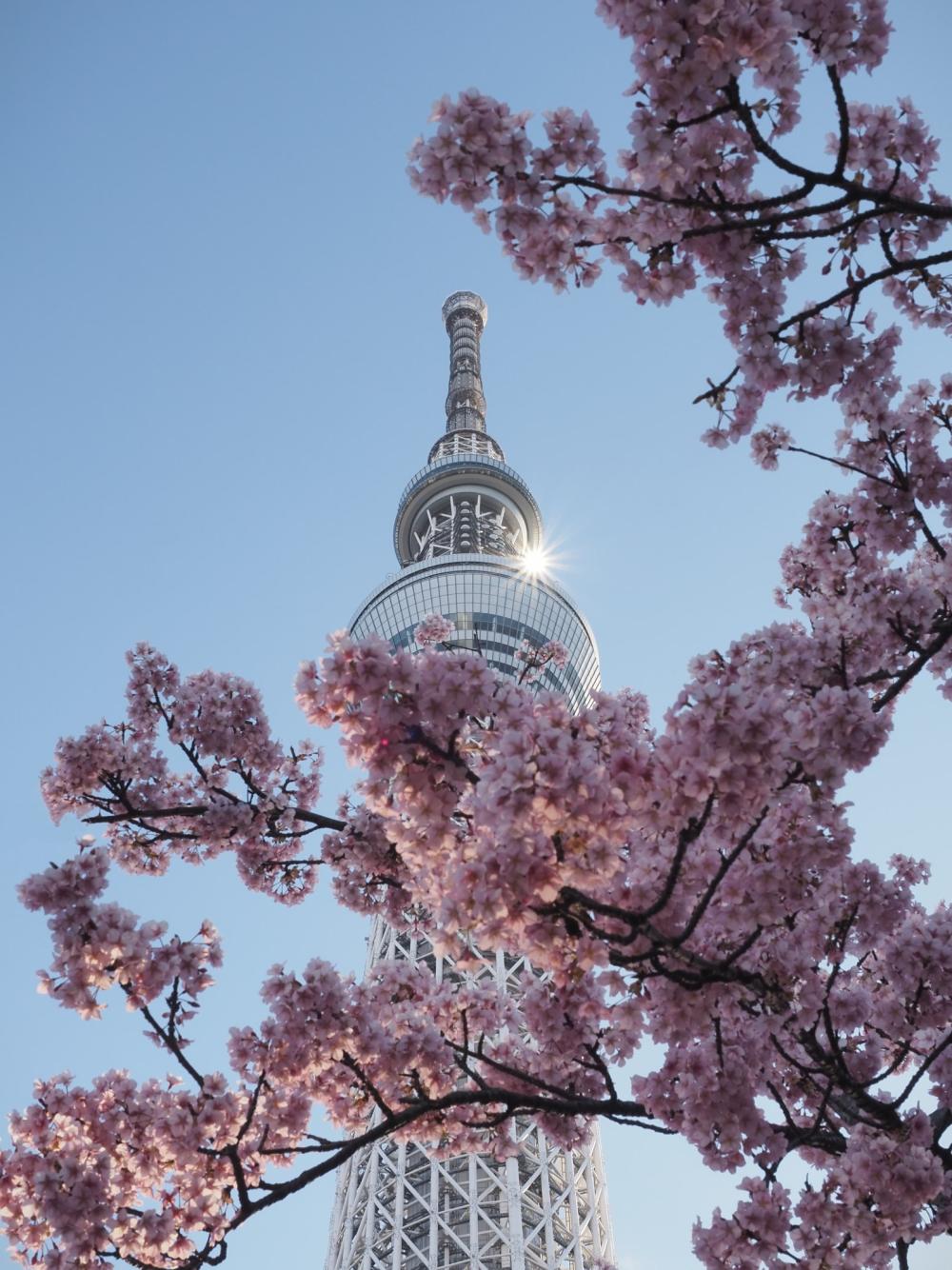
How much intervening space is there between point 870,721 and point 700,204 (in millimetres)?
2909

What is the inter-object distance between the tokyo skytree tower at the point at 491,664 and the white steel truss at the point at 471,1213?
63 mm

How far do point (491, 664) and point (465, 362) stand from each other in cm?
4833

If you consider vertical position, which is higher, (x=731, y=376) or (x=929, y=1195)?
(x=731, y=376)

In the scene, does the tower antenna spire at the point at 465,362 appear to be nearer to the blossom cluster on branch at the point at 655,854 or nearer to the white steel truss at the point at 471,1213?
the white steel truss at the point at 471,1213

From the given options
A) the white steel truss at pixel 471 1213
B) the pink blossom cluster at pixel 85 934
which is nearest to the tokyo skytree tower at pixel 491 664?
the white steel truss at pixel 471 1213

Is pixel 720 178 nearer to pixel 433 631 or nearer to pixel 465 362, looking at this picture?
pixel 433 631

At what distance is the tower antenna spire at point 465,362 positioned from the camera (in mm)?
76438

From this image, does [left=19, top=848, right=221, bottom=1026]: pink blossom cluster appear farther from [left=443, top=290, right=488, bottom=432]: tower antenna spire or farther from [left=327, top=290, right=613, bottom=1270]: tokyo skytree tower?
[left=443, top=290, right=488, bottom=432]: tower antenna spire

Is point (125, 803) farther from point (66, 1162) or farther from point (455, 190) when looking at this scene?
point (455, 190)

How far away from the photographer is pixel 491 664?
41.2 meters

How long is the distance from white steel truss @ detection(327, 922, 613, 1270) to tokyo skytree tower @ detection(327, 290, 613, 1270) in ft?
0.21

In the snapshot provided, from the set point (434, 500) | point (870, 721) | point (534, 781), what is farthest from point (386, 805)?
point (434, 500)

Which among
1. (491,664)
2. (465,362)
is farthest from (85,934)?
(465,362)

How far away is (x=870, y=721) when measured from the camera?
5242mm
